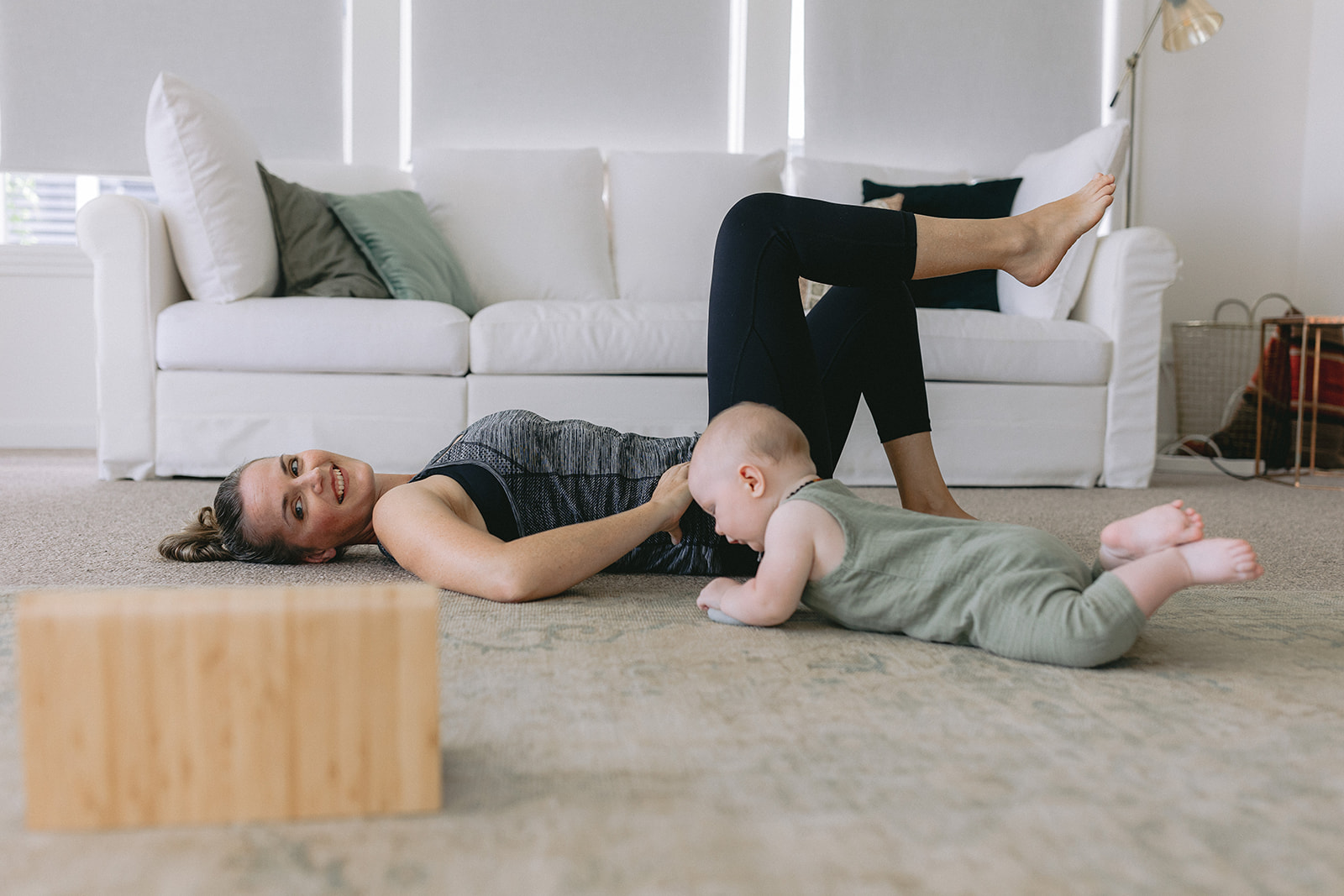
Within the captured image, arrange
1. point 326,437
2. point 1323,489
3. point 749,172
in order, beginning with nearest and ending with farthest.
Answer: point 326,437
point 1323,489
point 749,172

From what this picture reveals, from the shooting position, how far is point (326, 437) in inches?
99.0

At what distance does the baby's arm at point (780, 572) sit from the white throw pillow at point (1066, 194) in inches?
82.2

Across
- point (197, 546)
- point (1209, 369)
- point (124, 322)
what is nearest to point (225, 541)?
point (197, 546)

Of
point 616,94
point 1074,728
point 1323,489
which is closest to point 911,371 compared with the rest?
point 1074,728

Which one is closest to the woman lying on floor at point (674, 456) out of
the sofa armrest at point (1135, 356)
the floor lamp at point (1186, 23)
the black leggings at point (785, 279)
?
the black leggings at point (785, 279)

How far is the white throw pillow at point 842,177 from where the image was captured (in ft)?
10.9

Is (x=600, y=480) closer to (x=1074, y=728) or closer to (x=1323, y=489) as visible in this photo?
(x=1074, y=728)

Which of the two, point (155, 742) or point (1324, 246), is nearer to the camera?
point (155, 742)

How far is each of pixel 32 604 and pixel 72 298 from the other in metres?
3.55

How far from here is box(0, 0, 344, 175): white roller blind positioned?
11.1 feet

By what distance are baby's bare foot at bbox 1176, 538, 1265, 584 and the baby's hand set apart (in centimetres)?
48

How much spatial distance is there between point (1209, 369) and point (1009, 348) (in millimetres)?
1640

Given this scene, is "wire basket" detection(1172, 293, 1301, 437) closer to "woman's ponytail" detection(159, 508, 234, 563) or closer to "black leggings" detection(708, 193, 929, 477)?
"black leggings" detection(708, 193, 929, 477)

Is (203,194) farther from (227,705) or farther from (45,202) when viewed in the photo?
(227,705)
